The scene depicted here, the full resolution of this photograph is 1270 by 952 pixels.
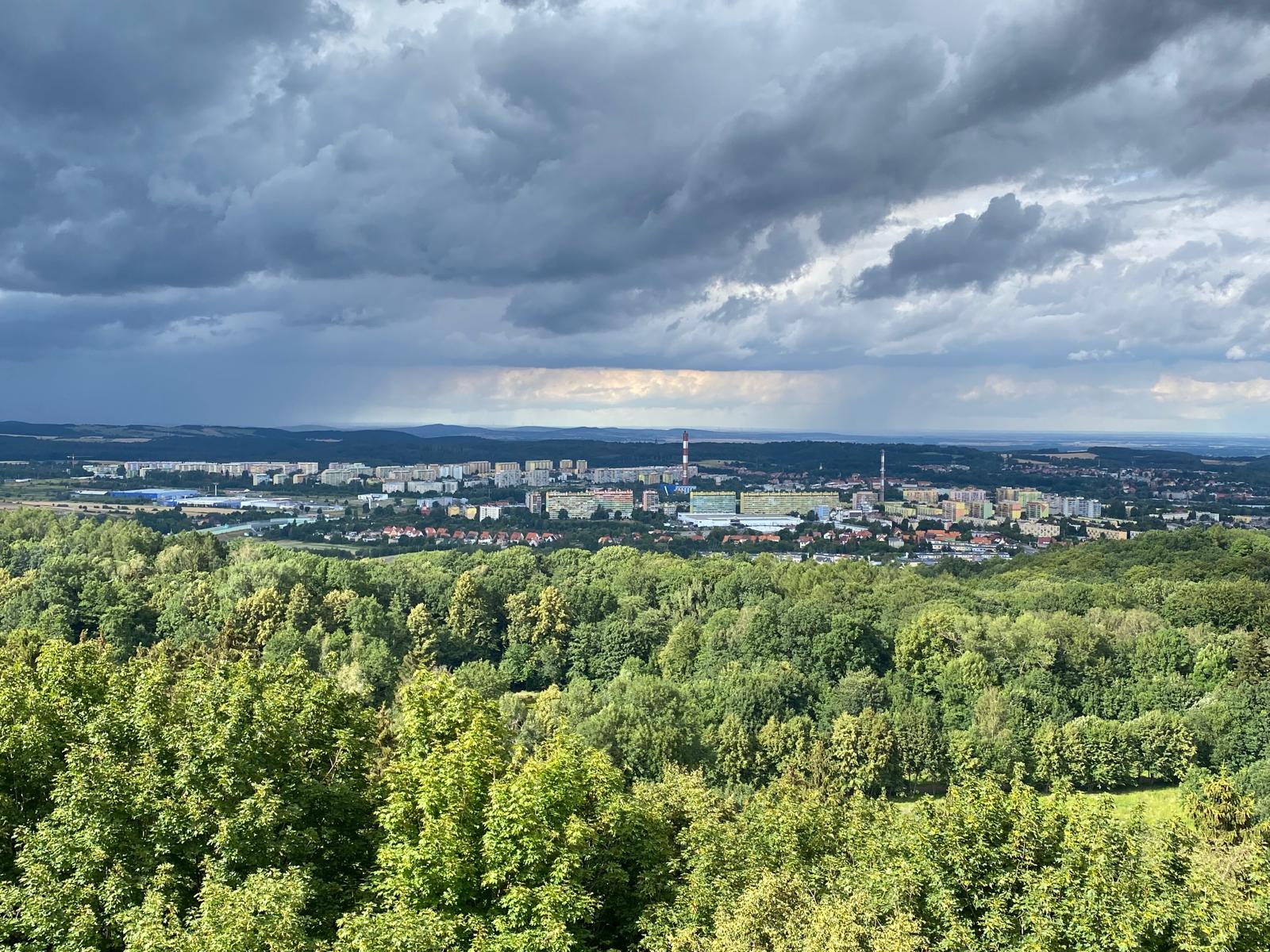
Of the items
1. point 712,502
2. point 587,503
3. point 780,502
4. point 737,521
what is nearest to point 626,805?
point 737,521

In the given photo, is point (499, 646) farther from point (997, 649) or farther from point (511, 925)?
point (511, 925)

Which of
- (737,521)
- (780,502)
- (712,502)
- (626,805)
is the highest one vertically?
(626,805)

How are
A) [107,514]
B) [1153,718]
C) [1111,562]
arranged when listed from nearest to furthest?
[1153,718]
[1111,562]
[107,514]

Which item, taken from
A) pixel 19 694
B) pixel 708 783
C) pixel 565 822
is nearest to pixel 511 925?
pixel 565 822

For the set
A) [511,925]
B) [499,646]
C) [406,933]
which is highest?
[406,933]

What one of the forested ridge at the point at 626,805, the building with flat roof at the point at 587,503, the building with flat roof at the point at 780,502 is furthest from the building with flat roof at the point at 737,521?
the forested ridge at the point at 626,805

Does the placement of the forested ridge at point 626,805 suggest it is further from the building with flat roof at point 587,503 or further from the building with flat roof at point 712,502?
the building with flat roof at point 712,502

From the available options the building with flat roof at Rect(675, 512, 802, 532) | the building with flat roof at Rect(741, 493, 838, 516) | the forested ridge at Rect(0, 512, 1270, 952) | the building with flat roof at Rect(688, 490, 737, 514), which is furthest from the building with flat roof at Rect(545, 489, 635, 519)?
the forested ridge at Rect(0, 512, 1270, 952)

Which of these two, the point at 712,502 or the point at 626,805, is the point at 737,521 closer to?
the point at 712,502
